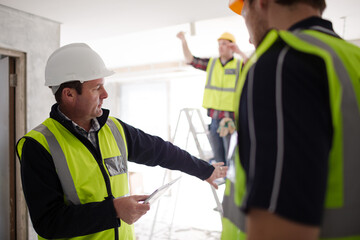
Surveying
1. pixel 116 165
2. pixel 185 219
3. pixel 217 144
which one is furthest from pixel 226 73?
pixel 185 219

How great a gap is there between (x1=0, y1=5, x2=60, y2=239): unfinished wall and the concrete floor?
166 centimetres

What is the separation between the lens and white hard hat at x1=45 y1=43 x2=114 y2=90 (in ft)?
5.00

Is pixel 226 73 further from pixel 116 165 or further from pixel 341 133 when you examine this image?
pixel 341 133

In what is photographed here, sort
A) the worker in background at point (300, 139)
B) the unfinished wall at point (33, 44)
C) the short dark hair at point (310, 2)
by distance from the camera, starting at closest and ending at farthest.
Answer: the worker in background at point (300, 139) → the short dark hair at point (310, 2) → the unfinished wall at point (33, 44)

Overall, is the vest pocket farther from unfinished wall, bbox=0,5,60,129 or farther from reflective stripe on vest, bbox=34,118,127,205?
unfinished wall, bbox=0,5,60,129

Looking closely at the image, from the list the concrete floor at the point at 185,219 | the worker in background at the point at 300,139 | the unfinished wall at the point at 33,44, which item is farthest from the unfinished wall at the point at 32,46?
the worker in background at the point at 300,139

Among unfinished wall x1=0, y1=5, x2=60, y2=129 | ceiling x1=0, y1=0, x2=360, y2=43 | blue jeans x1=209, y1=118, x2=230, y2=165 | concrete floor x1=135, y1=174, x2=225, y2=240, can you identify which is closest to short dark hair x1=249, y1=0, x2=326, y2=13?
ceiling x1=0, y1=0, x2=360, y2=43

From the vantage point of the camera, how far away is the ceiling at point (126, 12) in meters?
2.61

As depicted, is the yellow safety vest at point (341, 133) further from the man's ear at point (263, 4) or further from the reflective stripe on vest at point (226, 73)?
the reflective stripe on vest at point (226, 73)

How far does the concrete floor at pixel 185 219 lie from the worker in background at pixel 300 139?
246 cm

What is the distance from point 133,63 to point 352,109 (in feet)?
21.2

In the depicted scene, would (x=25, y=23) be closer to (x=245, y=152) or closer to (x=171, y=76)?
(x=245, y=152)

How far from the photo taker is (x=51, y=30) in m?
3.11

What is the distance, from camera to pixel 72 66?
5.00ft
